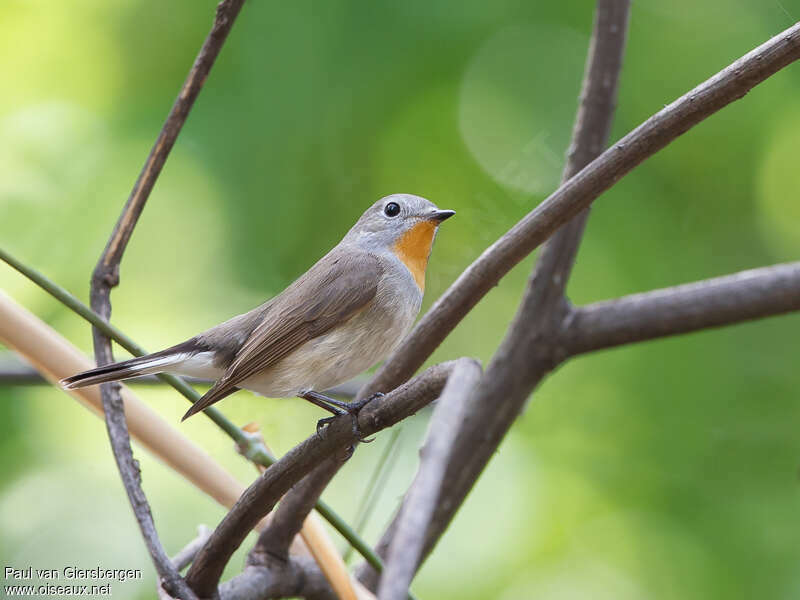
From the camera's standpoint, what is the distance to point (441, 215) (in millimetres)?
3131

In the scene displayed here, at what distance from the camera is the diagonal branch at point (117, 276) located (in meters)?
2.01

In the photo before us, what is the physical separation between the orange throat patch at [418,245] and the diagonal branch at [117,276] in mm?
1051

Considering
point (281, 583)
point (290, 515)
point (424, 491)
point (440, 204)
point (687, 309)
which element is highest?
point (440, 204)

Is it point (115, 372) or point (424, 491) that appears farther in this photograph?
point (115, 372)

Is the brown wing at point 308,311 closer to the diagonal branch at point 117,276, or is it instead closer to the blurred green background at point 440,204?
the diagonal branch at point 117,276

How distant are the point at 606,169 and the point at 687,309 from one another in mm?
1210

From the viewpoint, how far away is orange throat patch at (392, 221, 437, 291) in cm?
317

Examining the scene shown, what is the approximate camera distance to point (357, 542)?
196 cm

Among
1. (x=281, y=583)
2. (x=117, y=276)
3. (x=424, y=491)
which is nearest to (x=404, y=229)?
(x=117, y=276)

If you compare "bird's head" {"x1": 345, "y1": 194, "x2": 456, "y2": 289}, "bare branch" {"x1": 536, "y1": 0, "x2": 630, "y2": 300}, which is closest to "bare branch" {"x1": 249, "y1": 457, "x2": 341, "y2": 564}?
"bird's head" {"x1": 345, "y1": 194, "x2": 456, "y2": 289}

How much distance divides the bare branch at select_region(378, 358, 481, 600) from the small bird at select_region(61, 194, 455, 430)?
52.7 inches

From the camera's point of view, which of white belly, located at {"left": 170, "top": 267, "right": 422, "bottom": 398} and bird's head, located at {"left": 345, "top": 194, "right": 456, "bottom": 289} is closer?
white belly, located at {"left": 170, "top": 267, "right": 422, "bottom": 398}

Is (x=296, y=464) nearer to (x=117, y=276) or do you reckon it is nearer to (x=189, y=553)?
(x=189, y=553)

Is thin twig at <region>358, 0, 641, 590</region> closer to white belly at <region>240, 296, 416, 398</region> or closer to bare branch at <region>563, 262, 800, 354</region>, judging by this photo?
bare branch at <region>563, 262, 800, 354</region>
